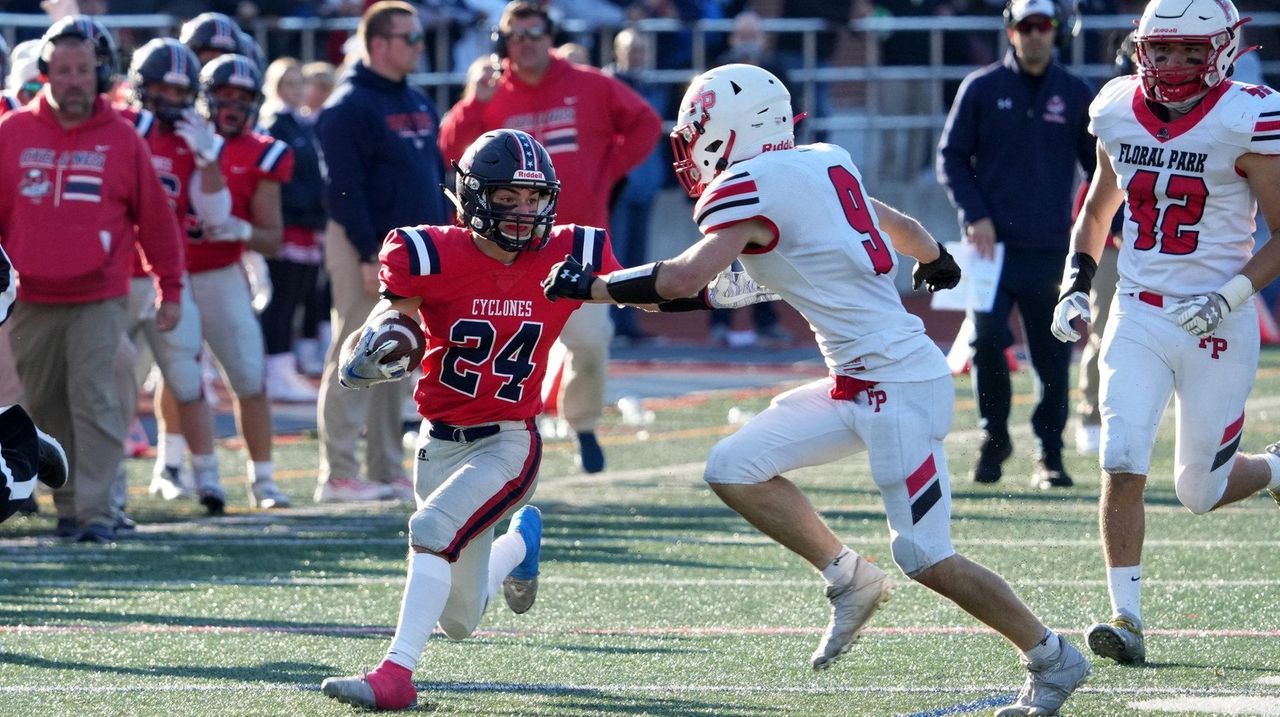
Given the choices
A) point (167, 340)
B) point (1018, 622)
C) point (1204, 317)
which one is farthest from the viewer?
point (167, 340)

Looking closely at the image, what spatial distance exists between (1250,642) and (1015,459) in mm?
4426

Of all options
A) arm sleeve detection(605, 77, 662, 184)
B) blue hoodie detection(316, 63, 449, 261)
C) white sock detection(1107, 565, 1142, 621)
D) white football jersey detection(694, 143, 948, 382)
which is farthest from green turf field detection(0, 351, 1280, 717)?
arm sleeve detection(605, 77, 662, 184)

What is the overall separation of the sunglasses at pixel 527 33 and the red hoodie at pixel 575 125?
0.17m

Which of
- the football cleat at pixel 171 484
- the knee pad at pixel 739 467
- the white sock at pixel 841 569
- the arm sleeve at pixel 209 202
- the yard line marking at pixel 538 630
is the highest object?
the knee pad at pixel 739 467

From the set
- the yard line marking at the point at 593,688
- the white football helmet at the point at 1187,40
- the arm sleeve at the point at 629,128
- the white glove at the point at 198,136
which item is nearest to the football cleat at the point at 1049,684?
the yard line marking at the point at 593,688

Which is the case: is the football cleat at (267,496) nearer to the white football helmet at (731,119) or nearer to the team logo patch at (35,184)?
the team logo patch at (35,184)

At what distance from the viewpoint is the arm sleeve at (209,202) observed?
28.6 feet

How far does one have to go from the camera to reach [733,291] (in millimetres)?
5398

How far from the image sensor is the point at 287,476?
10047 millimetres

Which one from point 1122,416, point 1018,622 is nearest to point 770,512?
point 1018,622

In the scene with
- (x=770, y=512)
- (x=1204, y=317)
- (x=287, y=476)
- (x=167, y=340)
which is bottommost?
(x=287, y=476)

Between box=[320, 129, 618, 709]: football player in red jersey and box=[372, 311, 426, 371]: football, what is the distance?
0.06m

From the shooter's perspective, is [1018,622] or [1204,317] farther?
[1204,317]

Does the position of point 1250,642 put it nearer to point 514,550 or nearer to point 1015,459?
point 514,550
